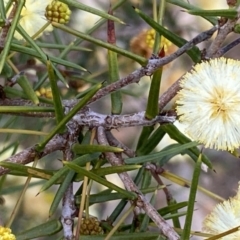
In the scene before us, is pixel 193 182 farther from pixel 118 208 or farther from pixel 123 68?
pixel 123 68

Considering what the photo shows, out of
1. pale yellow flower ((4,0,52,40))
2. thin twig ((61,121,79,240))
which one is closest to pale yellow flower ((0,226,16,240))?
thin twig ((61,121,79,240))

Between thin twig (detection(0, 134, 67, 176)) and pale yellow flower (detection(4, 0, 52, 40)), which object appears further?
pale yellow flower (detection(4, 0, 52, 40))

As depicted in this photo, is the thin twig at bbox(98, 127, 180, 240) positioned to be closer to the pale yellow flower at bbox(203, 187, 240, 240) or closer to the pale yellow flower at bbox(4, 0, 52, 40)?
the pale yellow flower at bbox(203, 187, 240, 240)

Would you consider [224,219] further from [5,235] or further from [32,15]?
[32,15]

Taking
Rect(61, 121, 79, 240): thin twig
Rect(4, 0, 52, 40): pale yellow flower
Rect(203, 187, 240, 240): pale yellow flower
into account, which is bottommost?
Rect(203, 187, 240, 240): pale yellow flower

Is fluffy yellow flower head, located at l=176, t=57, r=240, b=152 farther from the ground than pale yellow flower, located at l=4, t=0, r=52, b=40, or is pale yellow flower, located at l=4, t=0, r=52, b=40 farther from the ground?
pale yellow flower, located at l=4, t=0, r=52, b=40

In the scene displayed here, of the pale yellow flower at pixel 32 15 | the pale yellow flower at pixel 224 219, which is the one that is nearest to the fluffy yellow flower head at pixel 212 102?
the pale yellow flower at pixel 224 219

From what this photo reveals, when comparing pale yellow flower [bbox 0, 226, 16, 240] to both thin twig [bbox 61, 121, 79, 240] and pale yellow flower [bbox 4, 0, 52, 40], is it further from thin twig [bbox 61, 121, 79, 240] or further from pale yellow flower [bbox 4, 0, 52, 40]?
pale yellow flower [bbox 4, 0, 52, 40]

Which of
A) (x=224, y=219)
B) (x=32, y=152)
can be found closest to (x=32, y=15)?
(x=32, y=152)
